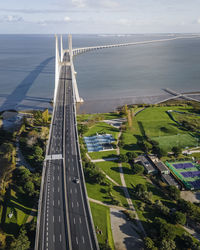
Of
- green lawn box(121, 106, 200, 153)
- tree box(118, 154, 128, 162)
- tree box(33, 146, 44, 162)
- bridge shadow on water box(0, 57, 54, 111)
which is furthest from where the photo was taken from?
bridge shadow on water box(0, 57, 54, 111)

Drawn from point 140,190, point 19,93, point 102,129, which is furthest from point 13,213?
point 19,93

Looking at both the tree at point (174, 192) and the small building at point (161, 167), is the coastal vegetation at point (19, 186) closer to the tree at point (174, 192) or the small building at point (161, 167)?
the tree at point (174, 192)

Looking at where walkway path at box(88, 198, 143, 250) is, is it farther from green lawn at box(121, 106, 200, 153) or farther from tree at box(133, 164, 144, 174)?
green lawn at box(121, 106, 200, 153)

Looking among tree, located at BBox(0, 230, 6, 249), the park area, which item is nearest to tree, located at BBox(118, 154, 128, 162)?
the park area

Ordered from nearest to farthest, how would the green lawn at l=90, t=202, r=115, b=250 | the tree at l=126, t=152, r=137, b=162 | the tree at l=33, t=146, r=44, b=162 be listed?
1. the green lawn at l=90, t=202, r=115, b=250
2. the tree at l=33, t=146, r=44, b=162
3. the tree at l=126, t=152, r=137, b=162

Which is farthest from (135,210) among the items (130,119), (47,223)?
(130,119)
